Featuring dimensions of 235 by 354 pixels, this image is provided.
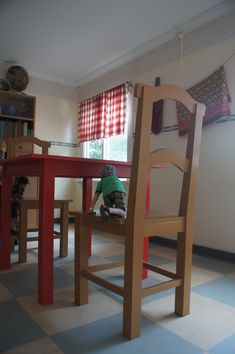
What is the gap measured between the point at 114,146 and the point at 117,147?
73mm

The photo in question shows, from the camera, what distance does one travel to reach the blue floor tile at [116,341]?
1088 millimetres

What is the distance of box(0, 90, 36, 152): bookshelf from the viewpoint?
380 centimetres

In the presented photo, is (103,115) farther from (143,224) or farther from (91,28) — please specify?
(143,224)

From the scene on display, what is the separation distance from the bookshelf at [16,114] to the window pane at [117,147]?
3.70ft

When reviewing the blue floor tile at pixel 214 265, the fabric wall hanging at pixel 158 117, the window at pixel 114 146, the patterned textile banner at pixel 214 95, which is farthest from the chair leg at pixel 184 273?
the window at pixel 114 146

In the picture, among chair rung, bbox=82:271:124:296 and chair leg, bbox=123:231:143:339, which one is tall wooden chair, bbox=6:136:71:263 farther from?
chair leg, bbox=123:231:143:339

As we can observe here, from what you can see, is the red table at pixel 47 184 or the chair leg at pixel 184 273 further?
the red table at pixel 47 184

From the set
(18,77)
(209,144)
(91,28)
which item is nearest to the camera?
(209,144)

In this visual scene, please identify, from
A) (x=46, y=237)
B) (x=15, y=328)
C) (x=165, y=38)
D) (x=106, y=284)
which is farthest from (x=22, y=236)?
(x=165, y=38)

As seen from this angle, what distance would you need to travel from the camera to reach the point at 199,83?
281 centimetres

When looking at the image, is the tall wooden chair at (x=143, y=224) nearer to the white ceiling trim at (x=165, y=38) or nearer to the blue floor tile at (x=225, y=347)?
the blue floor tile at (x=225, y=347)

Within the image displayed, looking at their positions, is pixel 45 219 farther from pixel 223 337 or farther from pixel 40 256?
pixel 223 337

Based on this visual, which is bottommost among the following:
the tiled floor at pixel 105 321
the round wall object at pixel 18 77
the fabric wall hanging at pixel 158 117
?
the tiled floor at pixel 105 321

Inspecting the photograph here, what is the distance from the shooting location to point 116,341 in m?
1.15
